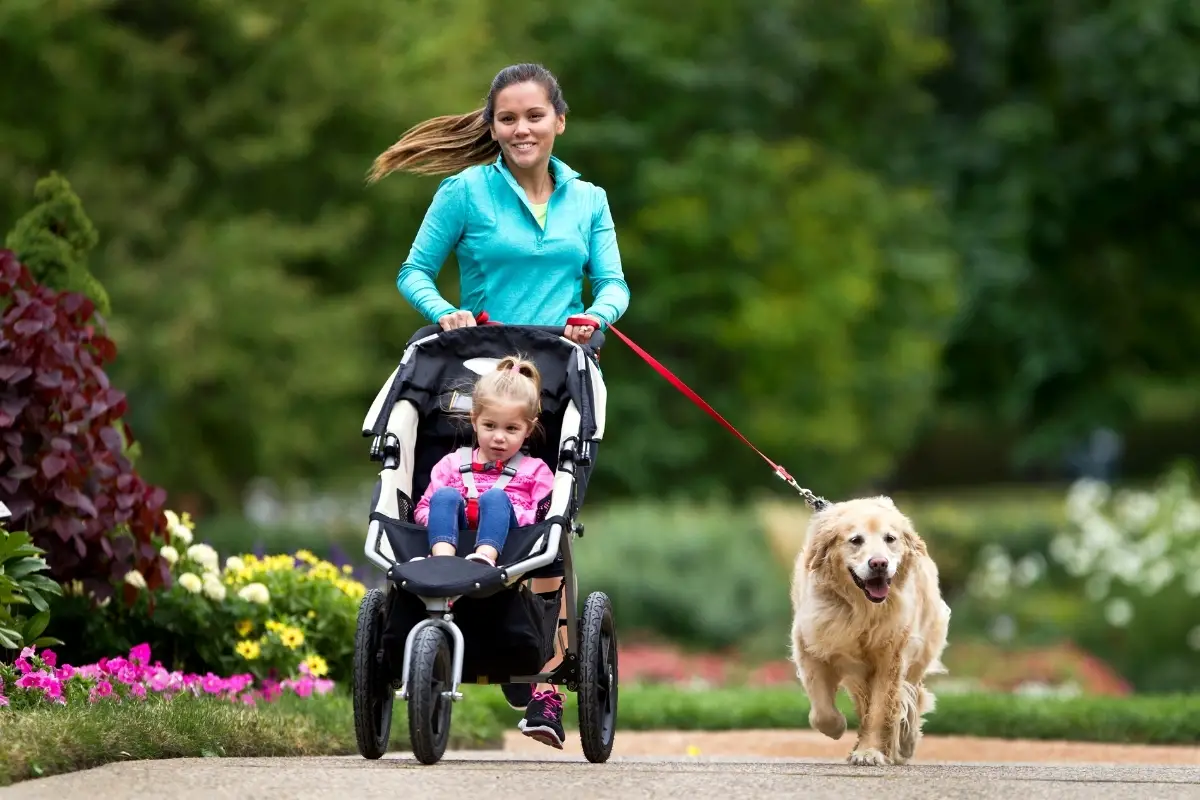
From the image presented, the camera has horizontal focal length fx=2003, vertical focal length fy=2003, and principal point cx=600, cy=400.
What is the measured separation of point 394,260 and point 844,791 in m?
14.5

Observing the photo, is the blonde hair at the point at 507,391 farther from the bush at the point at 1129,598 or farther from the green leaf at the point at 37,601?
the bush at the point at 1129,598

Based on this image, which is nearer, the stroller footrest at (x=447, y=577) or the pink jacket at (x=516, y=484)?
the stroller footrest at (x=447, y=577)

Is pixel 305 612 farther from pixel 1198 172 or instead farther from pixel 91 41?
pixel 1198 172

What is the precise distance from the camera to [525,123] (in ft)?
24.1

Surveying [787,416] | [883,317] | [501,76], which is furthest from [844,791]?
[883,317]

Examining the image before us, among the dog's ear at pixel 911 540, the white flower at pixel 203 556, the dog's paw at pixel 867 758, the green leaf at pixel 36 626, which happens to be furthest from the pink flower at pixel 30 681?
the dog's ear at pixel 911 540

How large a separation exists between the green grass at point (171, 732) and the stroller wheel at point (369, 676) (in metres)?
0.64

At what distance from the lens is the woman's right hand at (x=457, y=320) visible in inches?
281

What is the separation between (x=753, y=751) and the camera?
33.0ft

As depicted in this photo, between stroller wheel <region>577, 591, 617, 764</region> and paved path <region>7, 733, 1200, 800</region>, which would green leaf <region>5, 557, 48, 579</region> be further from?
stroller wheel <region>577, 591, 617, 764</region>

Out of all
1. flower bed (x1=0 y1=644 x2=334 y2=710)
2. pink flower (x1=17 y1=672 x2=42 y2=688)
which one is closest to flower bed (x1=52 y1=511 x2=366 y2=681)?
flower bed (x1=0 y1=644 x2=334 y2=710)

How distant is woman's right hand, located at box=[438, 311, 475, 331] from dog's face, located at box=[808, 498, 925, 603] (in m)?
1.65

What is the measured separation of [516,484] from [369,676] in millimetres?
822

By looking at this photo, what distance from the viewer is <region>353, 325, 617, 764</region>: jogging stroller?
20.8 ft
